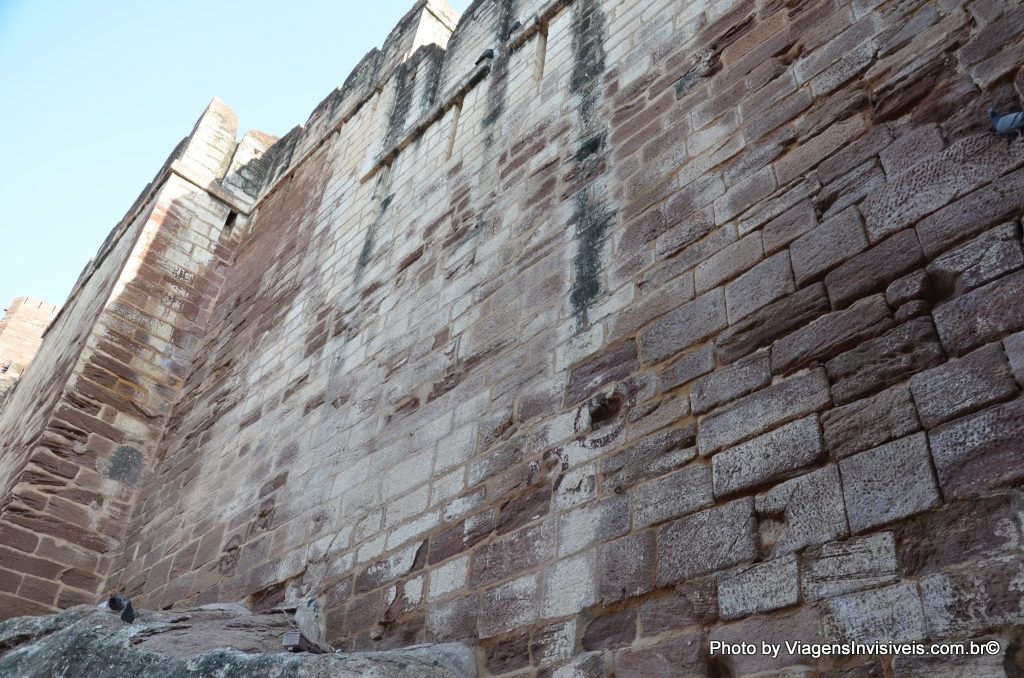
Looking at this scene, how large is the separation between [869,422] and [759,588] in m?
0.47

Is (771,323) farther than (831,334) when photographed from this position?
Yes

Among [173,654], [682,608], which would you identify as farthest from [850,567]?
[173,654]

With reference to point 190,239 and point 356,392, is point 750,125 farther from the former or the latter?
point 190,239

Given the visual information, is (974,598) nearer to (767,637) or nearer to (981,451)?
(981,451)

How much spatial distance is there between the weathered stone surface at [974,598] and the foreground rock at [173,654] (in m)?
1.37

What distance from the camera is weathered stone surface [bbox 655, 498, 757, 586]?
226 centimetres

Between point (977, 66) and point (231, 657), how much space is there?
267 centimetres

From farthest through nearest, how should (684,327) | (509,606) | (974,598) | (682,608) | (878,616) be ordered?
(684,327)
(509,606)
(682,608)
(878,616)
(974,598)

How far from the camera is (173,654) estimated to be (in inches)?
102

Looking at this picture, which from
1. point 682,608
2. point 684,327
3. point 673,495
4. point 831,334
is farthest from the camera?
point 684,327

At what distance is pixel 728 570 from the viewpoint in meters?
2.24

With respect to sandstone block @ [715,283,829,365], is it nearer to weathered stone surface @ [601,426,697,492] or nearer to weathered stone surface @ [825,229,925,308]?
weathered stone surface @ [825,229,925,308]

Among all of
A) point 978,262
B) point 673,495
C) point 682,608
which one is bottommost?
point 682,608

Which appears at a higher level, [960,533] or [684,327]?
[684,327]
